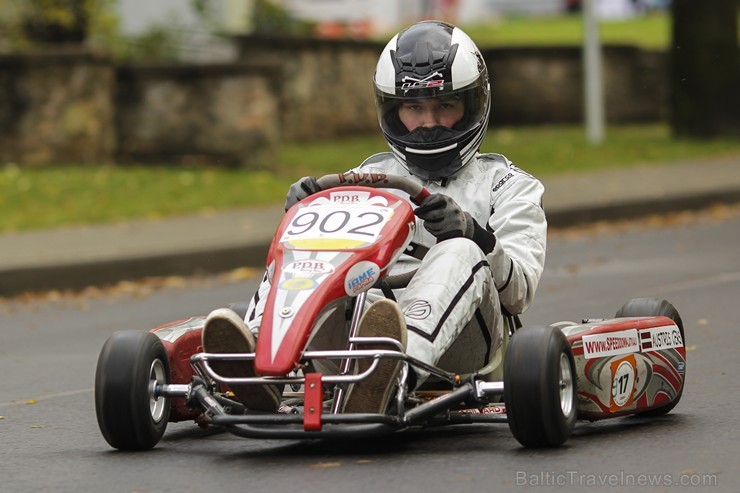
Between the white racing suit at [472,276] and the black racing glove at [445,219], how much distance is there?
43 millimetres

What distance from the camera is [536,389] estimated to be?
504 centimetres

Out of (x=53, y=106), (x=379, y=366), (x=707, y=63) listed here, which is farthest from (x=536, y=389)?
Answer: (x=707, y=63)

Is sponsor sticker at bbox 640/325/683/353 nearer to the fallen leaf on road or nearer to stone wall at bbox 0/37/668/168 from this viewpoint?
the fallen leaf on road

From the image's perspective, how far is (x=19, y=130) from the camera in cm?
1636

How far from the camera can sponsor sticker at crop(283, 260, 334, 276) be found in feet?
17.4

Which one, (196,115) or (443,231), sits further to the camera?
(196,115)

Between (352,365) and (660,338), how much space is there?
4.18ft

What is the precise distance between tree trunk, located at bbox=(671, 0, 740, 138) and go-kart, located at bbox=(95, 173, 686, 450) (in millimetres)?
14019

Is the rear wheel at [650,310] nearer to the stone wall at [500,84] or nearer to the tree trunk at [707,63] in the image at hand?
the tree trunk at [707,63]

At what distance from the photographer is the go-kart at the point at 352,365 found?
5.06m

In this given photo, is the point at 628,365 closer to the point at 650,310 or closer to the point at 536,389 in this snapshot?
the point at 650,310

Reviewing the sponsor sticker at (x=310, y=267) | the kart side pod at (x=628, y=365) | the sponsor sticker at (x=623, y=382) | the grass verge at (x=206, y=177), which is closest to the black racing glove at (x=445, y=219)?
the sponsor sticker at (x=310, y=267)

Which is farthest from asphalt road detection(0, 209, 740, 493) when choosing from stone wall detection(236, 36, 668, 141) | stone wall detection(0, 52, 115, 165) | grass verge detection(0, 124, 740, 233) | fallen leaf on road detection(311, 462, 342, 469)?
stone wall detection(236, 36, 668, 141)

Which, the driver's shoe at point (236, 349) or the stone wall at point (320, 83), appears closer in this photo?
the driver's shoe at point (236, 349)
